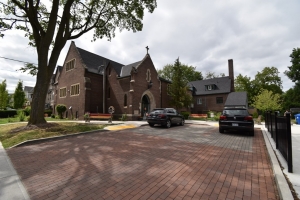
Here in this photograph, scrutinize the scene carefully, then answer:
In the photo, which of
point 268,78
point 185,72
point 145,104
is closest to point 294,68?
point 268,78

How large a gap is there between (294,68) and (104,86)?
158 ft

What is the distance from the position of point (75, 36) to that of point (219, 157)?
1453 cm

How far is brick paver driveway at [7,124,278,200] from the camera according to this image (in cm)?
305

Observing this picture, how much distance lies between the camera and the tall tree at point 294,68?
38938 millimetres

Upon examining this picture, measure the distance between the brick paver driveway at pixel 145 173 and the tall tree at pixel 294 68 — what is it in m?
47.6

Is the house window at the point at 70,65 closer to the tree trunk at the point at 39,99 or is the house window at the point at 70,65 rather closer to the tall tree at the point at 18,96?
the tree trunk at the point at 39,99

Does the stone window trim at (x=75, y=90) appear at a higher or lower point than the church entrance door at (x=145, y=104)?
higher

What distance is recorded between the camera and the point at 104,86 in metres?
23.1

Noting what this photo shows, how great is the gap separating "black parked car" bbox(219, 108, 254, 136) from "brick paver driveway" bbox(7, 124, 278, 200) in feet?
12.0

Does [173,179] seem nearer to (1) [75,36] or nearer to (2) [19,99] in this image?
(1) [75,36]

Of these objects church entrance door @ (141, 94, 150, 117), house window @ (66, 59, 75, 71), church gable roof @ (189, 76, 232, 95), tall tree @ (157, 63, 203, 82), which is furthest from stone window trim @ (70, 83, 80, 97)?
tall tree @ (157, 63, 203, 82)

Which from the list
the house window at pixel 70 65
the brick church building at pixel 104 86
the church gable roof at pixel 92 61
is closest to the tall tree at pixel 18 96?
the brick church building at pixel 104 86

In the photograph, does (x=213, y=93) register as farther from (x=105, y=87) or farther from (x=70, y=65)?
(x=70, y=65)

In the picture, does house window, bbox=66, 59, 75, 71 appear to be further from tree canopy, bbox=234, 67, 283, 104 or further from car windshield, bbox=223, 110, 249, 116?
tree canopy, bbox=234, 67, 283, 104
